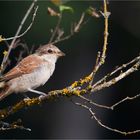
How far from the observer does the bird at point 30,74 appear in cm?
646

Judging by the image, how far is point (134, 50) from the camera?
1220 cm

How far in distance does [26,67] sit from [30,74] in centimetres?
10

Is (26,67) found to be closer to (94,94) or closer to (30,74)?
(30,74)

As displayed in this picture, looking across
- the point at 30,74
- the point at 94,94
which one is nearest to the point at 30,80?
the point at 30,74

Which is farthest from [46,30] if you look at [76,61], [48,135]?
[48,135]

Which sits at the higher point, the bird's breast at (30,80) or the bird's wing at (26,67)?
the bird's wing at (26,67)

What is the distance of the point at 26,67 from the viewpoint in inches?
269

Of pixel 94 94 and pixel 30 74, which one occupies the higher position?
pixel 94 94

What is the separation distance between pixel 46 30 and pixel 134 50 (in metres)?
1.95

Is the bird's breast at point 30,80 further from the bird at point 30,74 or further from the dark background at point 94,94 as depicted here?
the dark background at point 94,94

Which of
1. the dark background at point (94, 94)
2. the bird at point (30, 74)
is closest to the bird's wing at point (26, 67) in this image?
the bird at point (30, 74)

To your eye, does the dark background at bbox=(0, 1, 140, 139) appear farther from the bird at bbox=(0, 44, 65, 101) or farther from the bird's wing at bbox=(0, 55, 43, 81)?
the bird's wing at bbox=(0, 55, 43, 81)

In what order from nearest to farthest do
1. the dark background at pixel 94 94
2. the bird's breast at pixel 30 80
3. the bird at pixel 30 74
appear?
the bird at pixel 30 74
the bird's breast at pixel 30 80
the dark background at pixel 94 94

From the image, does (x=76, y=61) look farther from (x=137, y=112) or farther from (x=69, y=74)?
(x=137, y=112)
